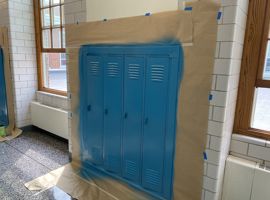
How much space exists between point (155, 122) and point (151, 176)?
22.7 inches

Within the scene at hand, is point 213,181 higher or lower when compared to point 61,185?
higher

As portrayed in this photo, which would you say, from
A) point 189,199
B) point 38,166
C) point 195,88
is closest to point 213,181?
point 189,199

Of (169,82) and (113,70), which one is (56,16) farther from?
(169,82)

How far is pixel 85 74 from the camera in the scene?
98.5 inches

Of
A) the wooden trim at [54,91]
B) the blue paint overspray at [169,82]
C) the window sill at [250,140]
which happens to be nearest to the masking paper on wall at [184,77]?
the blue paint overspray at [169,82]

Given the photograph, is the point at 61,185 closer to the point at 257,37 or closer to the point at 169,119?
the point at 169,119

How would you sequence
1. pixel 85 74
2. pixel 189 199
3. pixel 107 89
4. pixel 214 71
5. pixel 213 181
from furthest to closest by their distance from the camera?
pixel 85 74, pixel 107 89, pixel 189 199, pixel 213 181, pixel 214 71

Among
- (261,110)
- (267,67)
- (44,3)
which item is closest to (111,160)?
(261,110)

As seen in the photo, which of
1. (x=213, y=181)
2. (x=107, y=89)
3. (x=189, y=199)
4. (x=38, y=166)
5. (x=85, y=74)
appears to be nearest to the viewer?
(x=213, y=181)

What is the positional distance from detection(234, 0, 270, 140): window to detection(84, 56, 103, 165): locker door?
1.47 m

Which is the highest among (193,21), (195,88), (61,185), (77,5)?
(77,5)

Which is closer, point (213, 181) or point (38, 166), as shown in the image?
point (213, 181)

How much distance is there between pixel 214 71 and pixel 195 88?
20 cm

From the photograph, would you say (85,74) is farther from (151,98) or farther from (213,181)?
(213,181)
